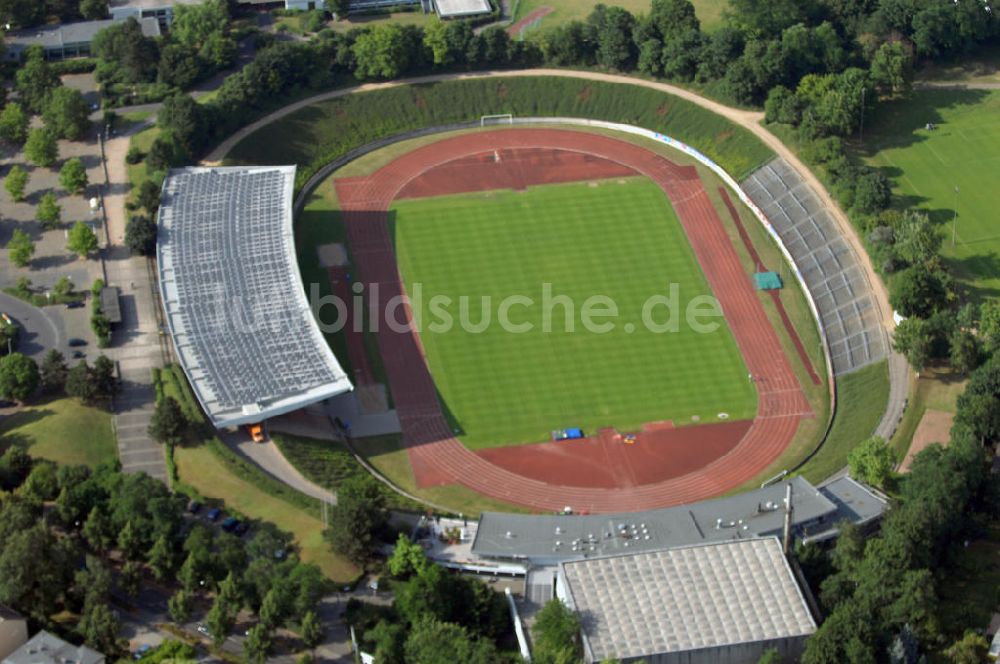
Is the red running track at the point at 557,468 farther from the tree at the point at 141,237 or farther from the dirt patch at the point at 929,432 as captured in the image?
the tree at the point at 141,237

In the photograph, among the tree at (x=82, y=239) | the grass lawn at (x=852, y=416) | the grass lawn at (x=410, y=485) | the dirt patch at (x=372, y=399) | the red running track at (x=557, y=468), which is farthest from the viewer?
the tree at (x=82, y=239)

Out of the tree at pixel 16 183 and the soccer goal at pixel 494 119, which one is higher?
the soccer goal at pixel 494 119

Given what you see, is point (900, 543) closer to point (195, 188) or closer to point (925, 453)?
point (925, 453)

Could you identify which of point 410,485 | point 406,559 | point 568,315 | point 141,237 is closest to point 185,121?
point 141,237

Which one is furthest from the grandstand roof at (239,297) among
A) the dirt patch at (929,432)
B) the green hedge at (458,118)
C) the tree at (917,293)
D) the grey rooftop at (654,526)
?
the tree at (917,293)

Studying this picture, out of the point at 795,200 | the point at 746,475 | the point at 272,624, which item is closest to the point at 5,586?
the point at 272,624
